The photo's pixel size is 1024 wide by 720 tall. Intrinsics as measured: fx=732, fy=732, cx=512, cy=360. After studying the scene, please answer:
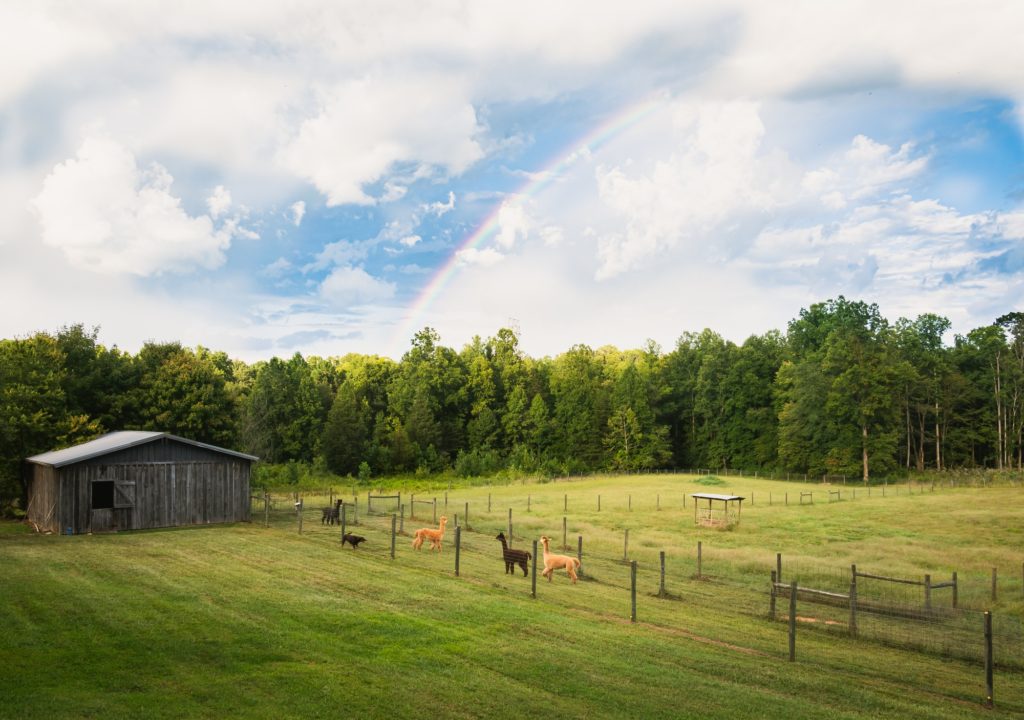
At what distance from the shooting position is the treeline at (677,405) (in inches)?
2992

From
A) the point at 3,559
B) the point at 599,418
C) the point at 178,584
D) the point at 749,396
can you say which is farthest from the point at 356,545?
the point at 749,396

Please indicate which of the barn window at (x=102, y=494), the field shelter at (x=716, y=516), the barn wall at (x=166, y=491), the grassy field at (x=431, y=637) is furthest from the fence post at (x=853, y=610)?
the barn window at (x=102, y=494)

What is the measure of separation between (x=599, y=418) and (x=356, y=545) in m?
67.3

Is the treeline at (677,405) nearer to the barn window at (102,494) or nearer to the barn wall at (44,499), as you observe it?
the barn wall at (44,499)

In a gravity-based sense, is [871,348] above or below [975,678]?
above

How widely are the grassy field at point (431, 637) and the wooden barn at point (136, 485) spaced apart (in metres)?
1.98

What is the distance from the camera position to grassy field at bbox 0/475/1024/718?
10.3 meters

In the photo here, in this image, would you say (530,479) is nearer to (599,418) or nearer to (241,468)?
(599,418)

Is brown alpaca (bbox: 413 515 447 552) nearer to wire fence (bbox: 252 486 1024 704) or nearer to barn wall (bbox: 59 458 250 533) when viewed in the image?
wire fence (bbox: 252 486 1024 704)

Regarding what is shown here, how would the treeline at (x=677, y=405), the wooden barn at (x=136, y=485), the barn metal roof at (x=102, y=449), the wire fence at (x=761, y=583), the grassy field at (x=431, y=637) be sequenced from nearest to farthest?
the grassy field at (x=431, y=637) < the wire fence at (x=761, y=583) < the barn metal roof at (x=102, y=449) < the wooden barn at (x=136, y=485) < the treeline at (x=677, y=405)

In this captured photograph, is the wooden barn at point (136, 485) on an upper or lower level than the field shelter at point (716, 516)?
upper

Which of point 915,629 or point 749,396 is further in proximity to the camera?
point 749,396

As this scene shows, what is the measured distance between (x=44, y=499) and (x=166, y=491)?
490 centimetres

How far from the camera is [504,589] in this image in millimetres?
18922
